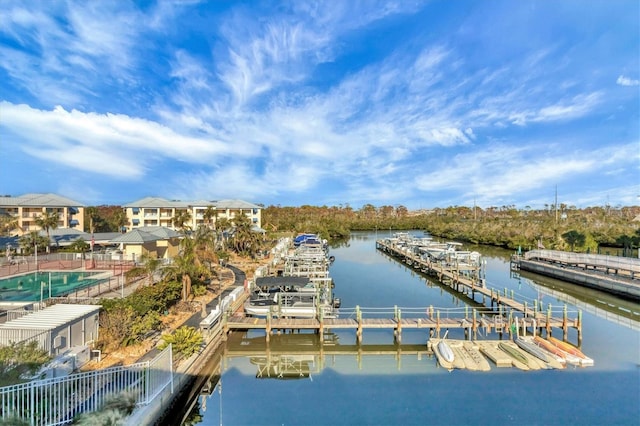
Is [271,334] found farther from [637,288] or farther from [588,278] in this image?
[588,278]

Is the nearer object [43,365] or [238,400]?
[43,365]

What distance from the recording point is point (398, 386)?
47.3 ft

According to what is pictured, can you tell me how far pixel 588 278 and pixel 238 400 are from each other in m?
34.9

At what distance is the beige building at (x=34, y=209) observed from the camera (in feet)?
150

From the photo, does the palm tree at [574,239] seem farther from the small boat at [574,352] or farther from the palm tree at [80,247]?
the palm tree at [80,247]

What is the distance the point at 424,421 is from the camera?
12.0 meters

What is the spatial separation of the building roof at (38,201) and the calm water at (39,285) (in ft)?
88.6

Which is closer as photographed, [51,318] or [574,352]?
[51,318]

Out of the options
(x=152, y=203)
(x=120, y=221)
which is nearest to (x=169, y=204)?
(x=152, y=203)

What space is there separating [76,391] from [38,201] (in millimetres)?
51197

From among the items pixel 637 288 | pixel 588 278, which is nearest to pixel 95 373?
pixel 637 288

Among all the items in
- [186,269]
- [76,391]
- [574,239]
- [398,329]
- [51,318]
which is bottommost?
[398,329]

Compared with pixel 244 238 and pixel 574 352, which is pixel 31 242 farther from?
pixel 574 352

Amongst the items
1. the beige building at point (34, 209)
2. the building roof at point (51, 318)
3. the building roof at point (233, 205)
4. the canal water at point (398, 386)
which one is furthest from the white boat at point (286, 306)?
the building roof at point (233, 205)
